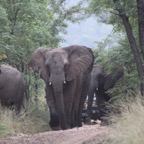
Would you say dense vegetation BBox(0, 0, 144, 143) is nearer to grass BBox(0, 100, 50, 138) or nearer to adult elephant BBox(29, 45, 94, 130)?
grass BBox(0, 100, 50, 138)

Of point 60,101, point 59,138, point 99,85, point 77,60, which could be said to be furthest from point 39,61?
point 99,85

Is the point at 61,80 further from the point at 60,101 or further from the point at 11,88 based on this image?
the point at 11,88

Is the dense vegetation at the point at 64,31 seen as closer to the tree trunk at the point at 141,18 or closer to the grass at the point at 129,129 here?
the tree trunk at the point at 141,18

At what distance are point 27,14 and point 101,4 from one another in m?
7.42

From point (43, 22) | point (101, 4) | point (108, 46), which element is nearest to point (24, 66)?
point (43, 22)

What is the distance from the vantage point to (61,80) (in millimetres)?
17625

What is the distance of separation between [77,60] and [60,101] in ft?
7.28

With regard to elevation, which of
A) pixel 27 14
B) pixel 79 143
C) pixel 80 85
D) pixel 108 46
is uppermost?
pixel 27 14

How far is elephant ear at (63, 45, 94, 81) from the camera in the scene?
1856 centimetres

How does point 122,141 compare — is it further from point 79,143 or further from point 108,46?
point 108,46

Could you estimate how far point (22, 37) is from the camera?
74.0 feet

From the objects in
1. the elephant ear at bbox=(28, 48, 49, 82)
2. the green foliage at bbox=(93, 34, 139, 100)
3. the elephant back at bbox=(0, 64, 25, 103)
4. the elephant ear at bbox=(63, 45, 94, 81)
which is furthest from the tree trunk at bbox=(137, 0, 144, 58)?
the elephant back at bbox=(0, 64, 25, 103)

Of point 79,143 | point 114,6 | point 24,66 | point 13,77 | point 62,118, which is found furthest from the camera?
point 24,66

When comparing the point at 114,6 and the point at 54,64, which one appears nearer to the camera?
the point at 114,6
